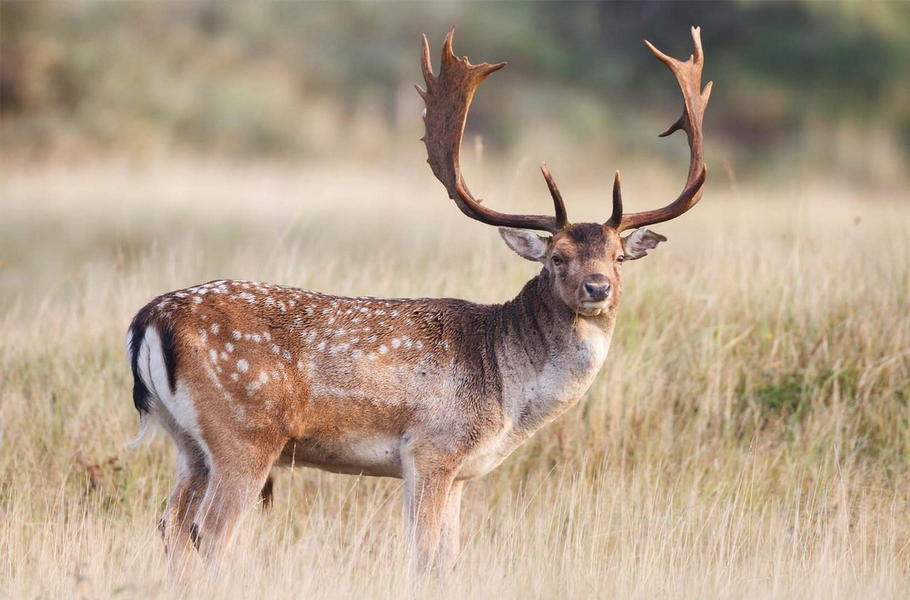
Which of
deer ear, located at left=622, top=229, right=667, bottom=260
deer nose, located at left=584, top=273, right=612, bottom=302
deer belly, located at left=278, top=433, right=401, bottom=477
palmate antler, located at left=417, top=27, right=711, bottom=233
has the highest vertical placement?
palmate antler, located at left=417, top=27, right=711, bottom=233

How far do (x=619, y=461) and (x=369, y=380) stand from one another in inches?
87.4

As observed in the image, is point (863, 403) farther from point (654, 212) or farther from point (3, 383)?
point (3, 383)

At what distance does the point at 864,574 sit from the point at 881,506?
1.23 metres

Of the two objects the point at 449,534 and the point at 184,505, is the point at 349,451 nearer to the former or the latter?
the point at 449,534

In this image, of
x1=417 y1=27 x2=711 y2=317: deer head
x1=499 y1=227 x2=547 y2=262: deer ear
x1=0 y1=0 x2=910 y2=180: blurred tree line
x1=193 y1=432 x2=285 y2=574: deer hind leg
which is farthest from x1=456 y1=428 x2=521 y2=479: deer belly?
x1=0 y1=0 x2=910 y2=180: blurred tree line

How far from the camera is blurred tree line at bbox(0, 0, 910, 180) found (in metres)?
32.8

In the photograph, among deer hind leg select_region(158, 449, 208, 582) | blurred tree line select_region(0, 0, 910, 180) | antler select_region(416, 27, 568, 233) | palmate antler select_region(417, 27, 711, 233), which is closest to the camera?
deer hind leg select_region(158, 449, 208, 582)

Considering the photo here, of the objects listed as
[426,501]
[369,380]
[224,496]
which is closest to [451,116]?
[369,380]

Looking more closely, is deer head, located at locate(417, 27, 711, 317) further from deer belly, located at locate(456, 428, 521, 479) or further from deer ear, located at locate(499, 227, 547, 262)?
deer belly, located at locate(456, 428, 521, 479)

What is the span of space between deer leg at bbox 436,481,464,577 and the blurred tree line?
24954 millimetres

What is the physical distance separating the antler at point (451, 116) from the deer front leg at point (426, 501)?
4.28 ft

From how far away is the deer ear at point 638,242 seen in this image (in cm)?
621

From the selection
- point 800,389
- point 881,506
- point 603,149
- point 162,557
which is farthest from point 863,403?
point 603,149

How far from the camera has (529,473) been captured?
7.50m
